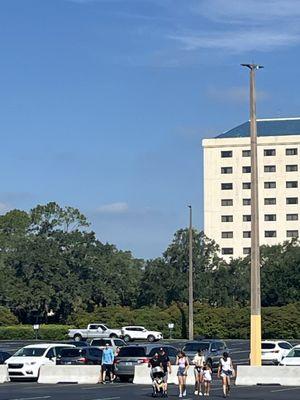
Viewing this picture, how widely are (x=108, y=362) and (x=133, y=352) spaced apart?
1.54 meters

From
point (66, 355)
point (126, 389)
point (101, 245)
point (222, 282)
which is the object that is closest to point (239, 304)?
point (222, 282)

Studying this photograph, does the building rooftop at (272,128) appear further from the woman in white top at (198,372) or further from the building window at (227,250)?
the woman in white top at (198,372)

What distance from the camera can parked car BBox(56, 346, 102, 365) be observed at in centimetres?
4275

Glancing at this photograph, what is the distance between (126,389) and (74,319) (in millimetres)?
59193

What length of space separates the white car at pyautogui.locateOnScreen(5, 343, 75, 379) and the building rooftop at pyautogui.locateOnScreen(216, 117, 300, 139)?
107 m

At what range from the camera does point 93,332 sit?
85.2 meters

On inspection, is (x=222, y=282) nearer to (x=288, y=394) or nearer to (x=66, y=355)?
(x=66, y=355)

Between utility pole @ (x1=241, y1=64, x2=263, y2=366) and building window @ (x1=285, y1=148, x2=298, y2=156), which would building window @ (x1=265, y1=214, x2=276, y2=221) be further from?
utility pole @ (x1=241, y1=64, x2=263, y2=366)

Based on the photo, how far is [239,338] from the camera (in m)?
91.2

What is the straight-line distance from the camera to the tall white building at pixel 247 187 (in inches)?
5655

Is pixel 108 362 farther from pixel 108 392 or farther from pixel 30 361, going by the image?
pixel 108 392

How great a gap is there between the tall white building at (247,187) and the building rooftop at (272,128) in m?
0.15

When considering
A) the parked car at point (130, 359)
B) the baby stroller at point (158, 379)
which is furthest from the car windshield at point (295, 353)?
the baby stroller at point (158, 379)

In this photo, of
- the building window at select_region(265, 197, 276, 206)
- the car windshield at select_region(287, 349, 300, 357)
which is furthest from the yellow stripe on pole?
the building window at select_region(265, 197, 276, 206)
